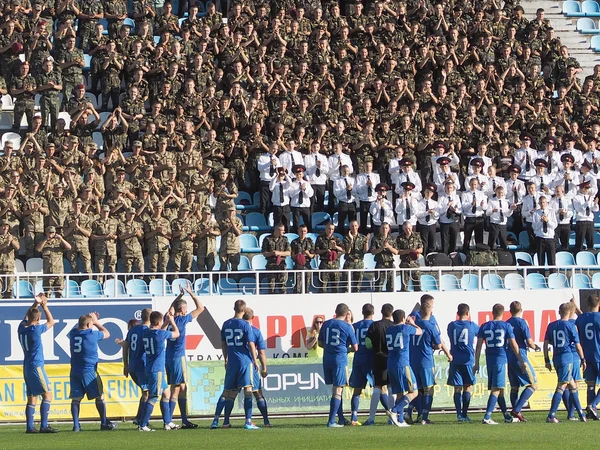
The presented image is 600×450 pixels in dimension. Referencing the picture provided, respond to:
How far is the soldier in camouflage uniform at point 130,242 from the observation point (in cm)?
2422

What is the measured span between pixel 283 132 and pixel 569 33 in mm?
10371

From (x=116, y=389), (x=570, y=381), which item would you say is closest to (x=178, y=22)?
(x=116, y=389)

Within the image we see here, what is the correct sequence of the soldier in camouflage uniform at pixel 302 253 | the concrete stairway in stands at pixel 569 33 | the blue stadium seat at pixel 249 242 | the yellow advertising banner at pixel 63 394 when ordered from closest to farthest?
the yellow advertising banner at pixel 63 394
the soldier in camouflage uniform at pixel 302 253
the blue stadium seat at pixel 249 242
the concrete stairway in stands at pixel 569 33

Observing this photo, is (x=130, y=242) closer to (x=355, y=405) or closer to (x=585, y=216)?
(x=355, y=405)

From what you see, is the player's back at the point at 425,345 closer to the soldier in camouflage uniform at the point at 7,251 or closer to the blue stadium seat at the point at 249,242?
the blue stadium seat at the point at 249,242

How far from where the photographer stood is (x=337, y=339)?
18859mm

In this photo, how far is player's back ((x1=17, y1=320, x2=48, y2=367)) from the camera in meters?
18.8

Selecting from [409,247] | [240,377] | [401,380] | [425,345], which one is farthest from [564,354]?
[409,247]

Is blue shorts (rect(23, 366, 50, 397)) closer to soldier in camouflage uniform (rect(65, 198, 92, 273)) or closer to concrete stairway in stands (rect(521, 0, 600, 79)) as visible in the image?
soldier in camouflage uniform (rect(65, 198, 92, 273))

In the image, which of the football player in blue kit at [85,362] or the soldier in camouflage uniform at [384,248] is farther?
the soldier in camouflage uniform at [384,248]

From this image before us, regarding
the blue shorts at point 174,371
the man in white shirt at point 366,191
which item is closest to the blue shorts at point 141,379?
the blue shorts at point 174,371

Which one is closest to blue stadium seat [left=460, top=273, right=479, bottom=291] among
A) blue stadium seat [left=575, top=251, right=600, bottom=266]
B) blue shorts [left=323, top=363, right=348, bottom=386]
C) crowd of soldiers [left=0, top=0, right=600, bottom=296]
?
crowd of soldiers [left=0, top=0, right=600, bottom=296]

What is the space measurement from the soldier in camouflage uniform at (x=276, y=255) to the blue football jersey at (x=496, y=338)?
5714mm

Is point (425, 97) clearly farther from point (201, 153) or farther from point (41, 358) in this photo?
point (41, 358)
